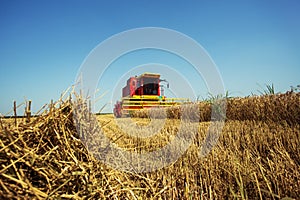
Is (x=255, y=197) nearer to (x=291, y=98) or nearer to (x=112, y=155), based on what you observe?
(x=112, y=155)

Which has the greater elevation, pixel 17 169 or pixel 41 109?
pixel 41 109

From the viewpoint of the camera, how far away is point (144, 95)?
13047 mm

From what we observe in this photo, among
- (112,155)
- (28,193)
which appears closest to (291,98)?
(112,155)

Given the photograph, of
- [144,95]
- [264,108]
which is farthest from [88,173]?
[144,95]

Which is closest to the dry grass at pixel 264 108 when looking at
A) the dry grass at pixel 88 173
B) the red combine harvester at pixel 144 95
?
the dry grass at pixel 88 173

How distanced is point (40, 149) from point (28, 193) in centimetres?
32

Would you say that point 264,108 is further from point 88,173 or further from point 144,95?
point 144,95

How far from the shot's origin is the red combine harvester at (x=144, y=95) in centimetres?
1220

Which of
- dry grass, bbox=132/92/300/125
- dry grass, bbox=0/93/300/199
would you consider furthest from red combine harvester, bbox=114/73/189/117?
dry grass, bbox=0/93/300/199

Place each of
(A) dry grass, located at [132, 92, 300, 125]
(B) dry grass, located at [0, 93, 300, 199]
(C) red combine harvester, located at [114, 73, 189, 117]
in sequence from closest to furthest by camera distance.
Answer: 1. (B) dry grass, located at [0, 93, 300, 199]
2. (A) dry grass, located at [132, 92, 300, 125]
3. (C) red combine harvester, located at [114, 73, 189, 117]

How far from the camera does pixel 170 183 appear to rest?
1.57 meters

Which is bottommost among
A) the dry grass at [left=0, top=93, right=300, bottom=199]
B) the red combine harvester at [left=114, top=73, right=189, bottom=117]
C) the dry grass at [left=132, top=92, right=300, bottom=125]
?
the dry grass at [left=0, top=93, right=300, bottom=199]

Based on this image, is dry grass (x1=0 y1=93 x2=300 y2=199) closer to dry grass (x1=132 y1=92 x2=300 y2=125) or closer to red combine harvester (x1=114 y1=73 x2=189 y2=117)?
dry grass (x1=132 y1=92 x2=300 y2=125)

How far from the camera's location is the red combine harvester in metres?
12.2
